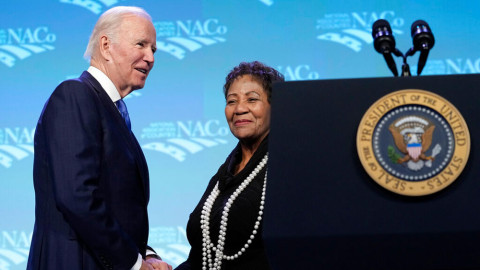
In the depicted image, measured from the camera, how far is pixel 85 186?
164 centimetres

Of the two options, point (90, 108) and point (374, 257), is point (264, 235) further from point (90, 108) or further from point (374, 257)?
point (90, 108)

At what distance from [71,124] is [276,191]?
2.37 feet

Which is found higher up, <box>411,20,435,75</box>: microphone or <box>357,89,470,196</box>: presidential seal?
<box>411,20,435,75</box>: microphone

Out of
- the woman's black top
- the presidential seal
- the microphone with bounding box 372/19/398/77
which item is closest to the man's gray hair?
the woman's black top

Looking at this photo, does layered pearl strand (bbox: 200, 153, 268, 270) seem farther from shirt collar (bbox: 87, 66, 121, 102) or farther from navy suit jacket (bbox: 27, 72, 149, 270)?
shirt collar (bbox: 87, 66, 121, 102)

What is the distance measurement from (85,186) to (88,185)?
0.01 meters

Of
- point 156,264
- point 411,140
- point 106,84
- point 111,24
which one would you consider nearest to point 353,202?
point 411,140

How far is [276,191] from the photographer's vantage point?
1204mm

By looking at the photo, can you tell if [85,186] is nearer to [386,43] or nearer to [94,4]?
[386,43]

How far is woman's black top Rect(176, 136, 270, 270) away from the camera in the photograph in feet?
6.70

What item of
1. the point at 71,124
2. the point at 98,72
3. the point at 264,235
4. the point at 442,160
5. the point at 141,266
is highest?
the point at 98,72

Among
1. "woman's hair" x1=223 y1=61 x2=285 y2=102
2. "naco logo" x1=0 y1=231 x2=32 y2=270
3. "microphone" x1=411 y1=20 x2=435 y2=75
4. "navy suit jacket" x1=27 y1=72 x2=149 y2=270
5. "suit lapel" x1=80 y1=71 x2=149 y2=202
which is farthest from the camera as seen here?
"naco logo" x1=0 y1=231 x2=32 y2=270

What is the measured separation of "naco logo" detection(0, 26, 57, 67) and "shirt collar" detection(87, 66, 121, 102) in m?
2.33

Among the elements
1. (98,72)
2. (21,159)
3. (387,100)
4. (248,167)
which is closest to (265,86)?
(248,167)
